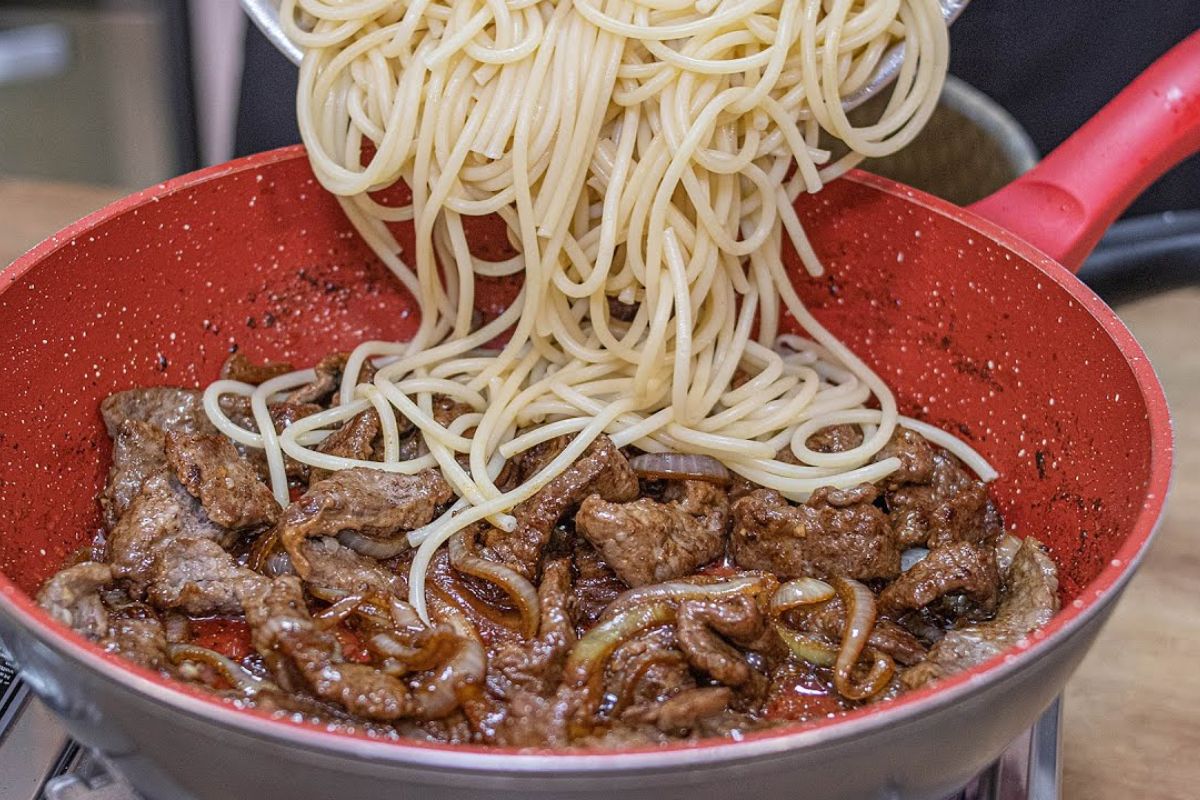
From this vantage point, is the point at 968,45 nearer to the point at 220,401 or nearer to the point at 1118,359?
the point at 1118,359

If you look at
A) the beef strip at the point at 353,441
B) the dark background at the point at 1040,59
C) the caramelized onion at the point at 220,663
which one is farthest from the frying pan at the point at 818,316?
the dark background at the point at 1040,59

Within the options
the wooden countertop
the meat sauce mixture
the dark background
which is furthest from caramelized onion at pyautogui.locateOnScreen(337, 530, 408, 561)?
the dark background

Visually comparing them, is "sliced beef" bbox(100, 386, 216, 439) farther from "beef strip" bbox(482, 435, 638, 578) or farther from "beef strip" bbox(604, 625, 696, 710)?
"beef strip" bbox(604, 625, 696, 710)

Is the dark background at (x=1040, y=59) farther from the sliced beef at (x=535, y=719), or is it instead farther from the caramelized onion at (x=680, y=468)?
the sliced beef at (x=535, y=719)

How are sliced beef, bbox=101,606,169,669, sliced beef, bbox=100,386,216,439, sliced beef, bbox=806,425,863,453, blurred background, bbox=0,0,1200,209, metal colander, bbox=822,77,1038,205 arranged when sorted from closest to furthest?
sliced beef, bbox=101,606,169,669
sliced beef, bbox=100,386,216,439
sliced beef, bbox=806,425,863,453
metal colander, bbox=822,77,1038,205
blurred background, bbox=0,0,1200,209

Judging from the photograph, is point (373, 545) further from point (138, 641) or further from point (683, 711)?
point (683, 711)

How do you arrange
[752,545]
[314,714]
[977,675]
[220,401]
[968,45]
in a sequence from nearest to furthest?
[977,675]
[314,714]
[752,545]
[220,401]
[968,45]

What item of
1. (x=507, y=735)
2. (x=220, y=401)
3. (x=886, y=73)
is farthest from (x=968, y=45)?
(x=507, y=735)
